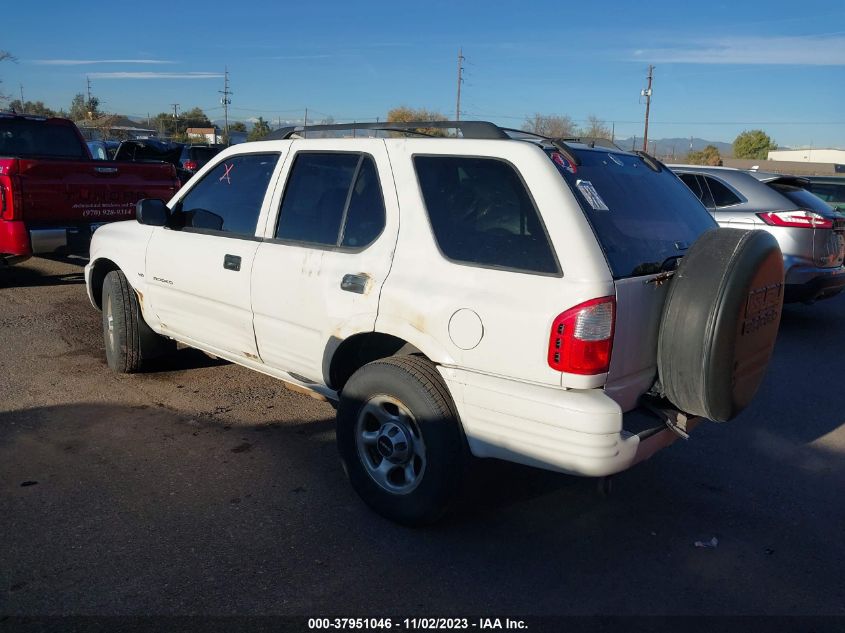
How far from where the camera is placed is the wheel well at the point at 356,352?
3.89 m

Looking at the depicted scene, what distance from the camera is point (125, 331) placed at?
5.60 m

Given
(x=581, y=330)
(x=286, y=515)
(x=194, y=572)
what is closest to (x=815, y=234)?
(x=581, y=330)

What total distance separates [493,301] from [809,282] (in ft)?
20.4

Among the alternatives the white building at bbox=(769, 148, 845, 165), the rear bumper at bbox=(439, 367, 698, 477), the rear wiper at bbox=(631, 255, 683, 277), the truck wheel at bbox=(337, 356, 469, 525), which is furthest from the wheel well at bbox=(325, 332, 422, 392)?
the white building at bbox=(769, 148, 845, 165)

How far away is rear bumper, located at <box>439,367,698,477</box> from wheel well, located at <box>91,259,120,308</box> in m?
3.72

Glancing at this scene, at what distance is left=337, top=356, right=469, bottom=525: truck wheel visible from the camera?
3371 mm

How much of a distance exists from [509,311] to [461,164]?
833 millimetres

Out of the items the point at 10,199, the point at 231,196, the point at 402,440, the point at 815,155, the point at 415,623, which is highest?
Answer: the point at 815,155

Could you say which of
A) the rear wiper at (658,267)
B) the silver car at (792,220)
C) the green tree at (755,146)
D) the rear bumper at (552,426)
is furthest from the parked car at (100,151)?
the green tree at (755,146)

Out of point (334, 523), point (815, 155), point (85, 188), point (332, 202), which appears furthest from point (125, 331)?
point (815, 155)

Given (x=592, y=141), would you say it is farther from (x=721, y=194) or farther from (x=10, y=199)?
(x=10, y=199)

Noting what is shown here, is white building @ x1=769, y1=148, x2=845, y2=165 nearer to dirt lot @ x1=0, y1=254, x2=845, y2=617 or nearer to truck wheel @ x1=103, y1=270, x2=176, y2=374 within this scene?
dirt lot @ x1=0, y1=254, x2=845, y2=617

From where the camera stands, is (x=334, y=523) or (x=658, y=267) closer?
(x=658, y=267)

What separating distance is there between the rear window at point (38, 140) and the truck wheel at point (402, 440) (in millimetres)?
8070
